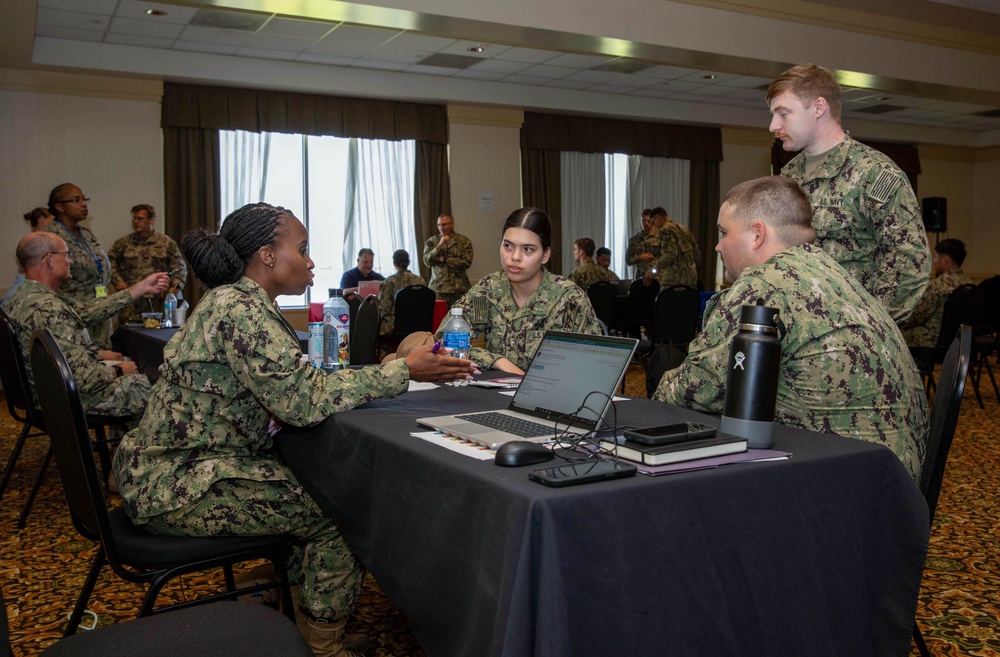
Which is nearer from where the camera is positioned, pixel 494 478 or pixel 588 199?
pixel 494 478

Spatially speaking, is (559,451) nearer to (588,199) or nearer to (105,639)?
(105,639)

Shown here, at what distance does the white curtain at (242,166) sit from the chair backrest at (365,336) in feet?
19.3

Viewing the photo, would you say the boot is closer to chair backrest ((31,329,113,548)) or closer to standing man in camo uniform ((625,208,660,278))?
chair backrest ((31,329,113,548))

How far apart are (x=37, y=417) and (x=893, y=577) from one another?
10.5ft

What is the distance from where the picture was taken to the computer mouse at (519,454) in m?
1.31

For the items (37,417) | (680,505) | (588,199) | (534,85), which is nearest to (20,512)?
(37,417)

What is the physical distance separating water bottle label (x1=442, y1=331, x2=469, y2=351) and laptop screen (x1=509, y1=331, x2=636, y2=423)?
28.4 inches

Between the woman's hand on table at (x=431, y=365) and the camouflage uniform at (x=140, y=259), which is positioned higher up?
the camouflage uniform at (x=140, y=259)

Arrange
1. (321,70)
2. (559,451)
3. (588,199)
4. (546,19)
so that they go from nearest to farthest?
1. (559,451)
2. (546,19)
3. (321,70)
4. (588,199)

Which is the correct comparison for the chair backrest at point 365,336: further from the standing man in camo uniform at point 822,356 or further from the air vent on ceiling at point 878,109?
the air vent on ceiling at point 878,109

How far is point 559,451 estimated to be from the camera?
1431mm

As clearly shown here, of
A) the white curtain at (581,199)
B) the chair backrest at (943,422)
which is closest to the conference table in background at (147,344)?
the chair backrest at (943,422)

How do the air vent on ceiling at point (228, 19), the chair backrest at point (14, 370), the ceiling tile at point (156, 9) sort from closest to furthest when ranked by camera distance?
the chair backrest at point (14, 370)
the ceiling tile at point (156, 9)
the air vent on ceiling at point (228, 19)

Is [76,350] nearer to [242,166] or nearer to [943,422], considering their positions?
[943,422]
